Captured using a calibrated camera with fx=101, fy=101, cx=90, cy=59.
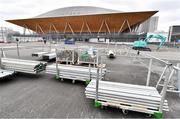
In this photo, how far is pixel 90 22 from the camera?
35406mm

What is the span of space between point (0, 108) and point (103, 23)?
3532 cm

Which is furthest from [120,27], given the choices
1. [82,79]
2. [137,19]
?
[82,79]

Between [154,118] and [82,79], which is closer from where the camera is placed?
[154,118]

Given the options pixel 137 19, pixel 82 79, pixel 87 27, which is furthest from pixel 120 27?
pixel 82 79

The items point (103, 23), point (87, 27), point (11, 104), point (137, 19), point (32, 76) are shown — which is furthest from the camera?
point (87, 27)

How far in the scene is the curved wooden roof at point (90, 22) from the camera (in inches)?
1204

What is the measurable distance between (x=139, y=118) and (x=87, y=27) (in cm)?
3761

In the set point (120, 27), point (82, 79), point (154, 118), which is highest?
point (120, 27)

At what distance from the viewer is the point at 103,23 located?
34406 millimetres

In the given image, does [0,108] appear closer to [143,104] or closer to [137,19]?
[143,104]

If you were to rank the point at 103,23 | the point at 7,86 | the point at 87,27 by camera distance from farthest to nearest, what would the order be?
the point at 87,27, the point at 103,23, the point at 7,86

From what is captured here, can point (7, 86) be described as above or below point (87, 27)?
below

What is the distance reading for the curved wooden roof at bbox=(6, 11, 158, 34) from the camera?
3059 centimetres

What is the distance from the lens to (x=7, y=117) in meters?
2.22
